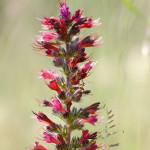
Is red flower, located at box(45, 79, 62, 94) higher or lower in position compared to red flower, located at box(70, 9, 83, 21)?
lower

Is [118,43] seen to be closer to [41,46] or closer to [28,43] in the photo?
[41,46]

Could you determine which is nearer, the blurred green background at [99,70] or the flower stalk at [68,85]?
the flower stalk at [68,85]

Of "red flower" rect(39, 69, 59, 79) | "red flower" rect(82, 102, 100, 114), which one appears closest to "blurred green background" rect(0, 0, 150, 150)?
"red flower" rect(39, 69, 59, 79)

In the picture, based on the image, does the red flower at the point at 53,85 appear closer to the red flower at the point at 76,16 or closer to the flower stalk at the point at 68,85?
the flower stalk at the point at 68,85

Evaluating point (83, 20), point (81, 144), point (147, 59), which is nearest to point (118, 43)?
point (147, 59)

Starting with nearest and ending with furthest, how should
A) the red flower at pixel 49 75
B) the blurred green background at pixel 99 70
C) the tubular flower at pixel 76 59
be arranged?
the tubular flower at pixel 76 59
the red flower at pixel 49 75
the blurred green background at pixel 99 70

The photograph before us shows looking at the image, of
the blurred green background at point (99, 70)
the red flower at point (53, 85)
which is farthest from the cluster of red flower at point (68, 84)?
the blurred green background at point (99, 70)

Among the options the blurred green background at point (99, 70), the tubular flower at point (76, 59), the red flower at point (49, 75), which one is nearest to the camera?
the tubular flower at point (76, 59)

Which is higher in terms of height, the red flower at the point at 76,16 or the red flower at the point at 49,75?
the red flower at the point at 76,16

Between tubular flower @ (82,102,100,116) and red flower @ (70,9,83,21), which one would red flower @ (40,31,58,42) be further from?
tubular flower @ (82,102,100,116)
